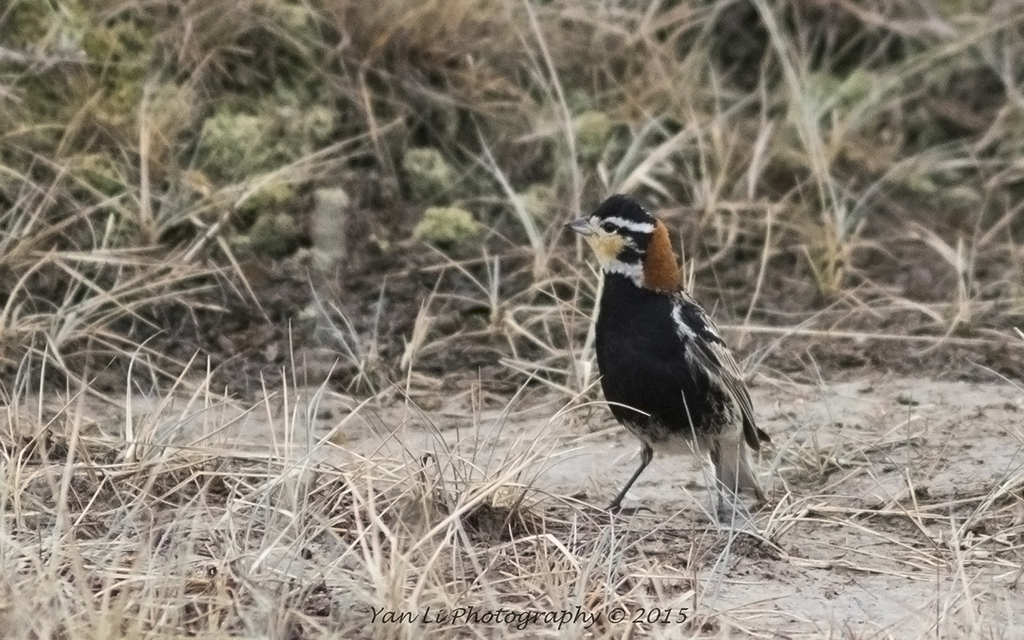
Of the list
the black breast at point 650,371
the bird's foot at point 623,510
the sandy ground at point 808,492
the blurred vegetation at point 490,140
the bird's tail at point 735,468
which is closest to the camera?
the sandy ground at point 808,492

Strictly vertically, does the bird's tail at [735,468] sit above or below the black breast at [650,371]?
below

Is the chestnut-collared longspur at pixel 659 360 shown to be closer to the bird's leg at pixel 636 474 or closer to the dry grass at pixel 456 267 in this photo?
the bird's leg at pixel 636 474

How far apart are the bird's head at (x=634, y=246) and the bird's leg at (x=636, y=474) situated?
23.4 inches

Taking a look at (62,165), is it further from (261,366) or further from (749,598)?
(749,598)

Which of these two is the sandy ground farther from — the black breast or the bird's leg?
the black breast

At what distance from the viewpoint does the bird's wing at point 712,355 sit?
5.09 metres

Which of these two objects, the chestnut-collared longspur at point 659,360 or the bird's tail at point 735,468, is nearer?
the chestnut-collared longspur at point 659,360

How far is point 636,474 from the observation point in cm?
512

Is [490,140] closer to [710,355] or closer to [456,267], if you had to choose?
[456,267]

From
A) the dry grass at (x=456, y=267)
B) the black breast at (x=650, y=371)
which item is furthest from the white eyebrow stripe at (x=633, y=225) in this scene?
the dry grass at (x=456, y=267)

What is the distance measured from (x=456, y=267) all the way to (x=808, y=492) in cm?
222

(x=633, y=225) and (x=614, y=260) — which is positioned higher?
(x=633, y=225)

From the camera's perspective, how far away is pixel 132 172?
6527 millimetres

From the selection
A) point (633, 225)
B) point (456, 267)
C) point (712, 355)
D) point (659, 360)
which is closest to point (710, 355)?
point (712, 355)
